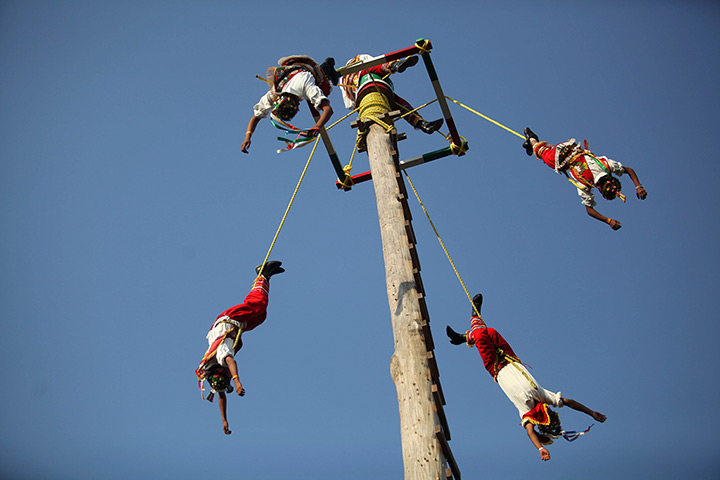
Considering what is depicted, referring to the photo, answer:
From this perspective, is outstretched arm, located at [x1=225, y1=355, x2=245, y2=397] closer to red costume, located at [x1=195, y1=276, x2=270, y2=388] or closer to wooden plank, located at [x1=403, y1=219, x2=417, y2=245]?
red costume, located at [x1=195, y1=276, x2=270, y2=388]

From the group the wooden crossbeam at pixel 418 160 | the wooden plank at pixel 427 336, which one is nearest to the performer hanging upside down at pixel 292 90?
the wooden crossbeam at pixel 418 160

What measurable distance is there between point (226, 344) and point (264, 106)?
99.4 inches

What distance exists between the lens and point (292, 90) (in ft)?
18.1

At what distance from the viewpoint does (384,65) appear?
5.94 m

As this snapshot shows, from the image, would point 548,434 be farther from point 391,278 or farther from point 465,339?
point 391,278

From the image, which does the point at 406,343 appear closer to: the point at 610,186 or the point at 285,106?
the point at 610,186

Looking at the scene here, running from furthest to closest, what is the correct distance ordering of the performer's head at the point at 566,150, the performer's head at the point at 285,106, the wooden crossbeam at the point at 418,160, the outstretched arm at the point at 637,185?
the wooden crossbeam at the point at 418,160 < the performer's head at the point at 285,106 < the performer's head at the point at 566,150 < the outstretched arm at the point at 637,185

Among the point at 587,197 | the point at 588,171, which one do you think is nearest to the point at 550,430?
the point at 587,197

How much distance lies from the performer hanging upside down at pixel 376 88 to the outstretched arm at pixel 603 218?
1.91 m

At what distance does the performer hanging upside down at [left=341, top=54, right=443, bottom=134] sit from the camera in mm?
5906

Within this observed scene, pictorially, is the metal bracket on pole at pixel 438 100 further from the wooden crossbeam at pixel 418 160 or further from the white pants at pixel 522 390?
the white pants at pixel 522 390

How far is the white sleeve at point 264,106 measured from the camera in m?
5.60

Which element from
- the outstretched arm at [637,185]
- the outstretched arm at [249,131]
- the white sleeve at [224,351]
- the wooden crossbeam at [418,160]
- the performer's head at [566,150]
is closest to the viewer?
the white sleeve at [224,351]

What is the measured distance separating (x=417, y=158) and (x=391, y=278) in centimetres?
220
